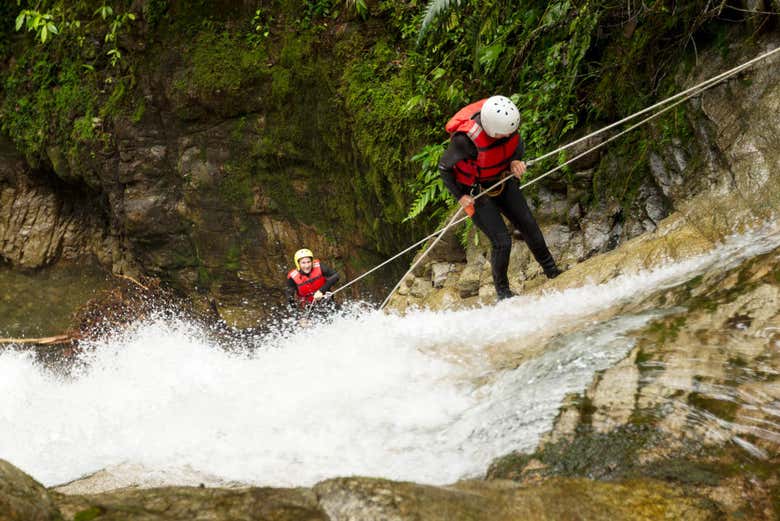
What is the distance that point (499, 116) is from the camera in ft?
16.9

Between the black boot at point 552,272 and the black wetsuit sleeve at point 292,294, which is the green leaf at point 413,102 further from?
the black boot at point 552,272

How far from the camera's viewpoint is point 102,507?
2.26 metres

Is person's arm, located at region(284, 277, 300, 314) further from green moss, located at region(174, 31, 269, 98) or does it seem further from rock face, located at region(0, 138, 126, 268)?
rock face, located at region(0, 138, 126, 268)

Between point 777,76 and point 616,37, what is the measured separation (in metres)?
1.92

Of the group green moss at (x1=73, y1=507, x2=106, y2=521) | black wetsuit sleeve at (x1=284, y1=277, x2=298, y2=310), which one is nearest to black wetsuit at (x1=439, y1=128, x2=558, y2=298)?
black wetsuit sleeve at (x1=284, y1=277, x2=298, y2=310)

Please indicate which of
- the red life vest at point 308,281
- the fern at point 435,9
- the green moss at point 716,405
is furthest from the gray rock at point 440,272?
the green moss at point 716,405

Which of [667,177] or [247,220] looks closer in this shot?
[667,177]

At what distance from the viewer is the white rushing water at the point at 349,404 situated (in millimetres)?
3297

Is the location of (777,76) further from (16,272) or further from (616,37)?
(16,272)

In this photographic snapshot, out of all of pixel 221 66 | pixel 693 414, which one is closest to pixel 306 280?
pixel 221 66

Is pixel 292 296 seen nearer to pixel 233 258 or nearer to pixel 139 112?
pixel 233 258

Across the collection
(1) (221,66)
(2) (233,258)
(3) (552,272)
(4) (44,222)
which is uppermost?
(1) (221,66)

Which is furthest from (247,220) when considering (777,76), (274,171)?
(777,76)

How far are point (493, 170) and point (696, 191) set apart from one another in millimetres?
1626
